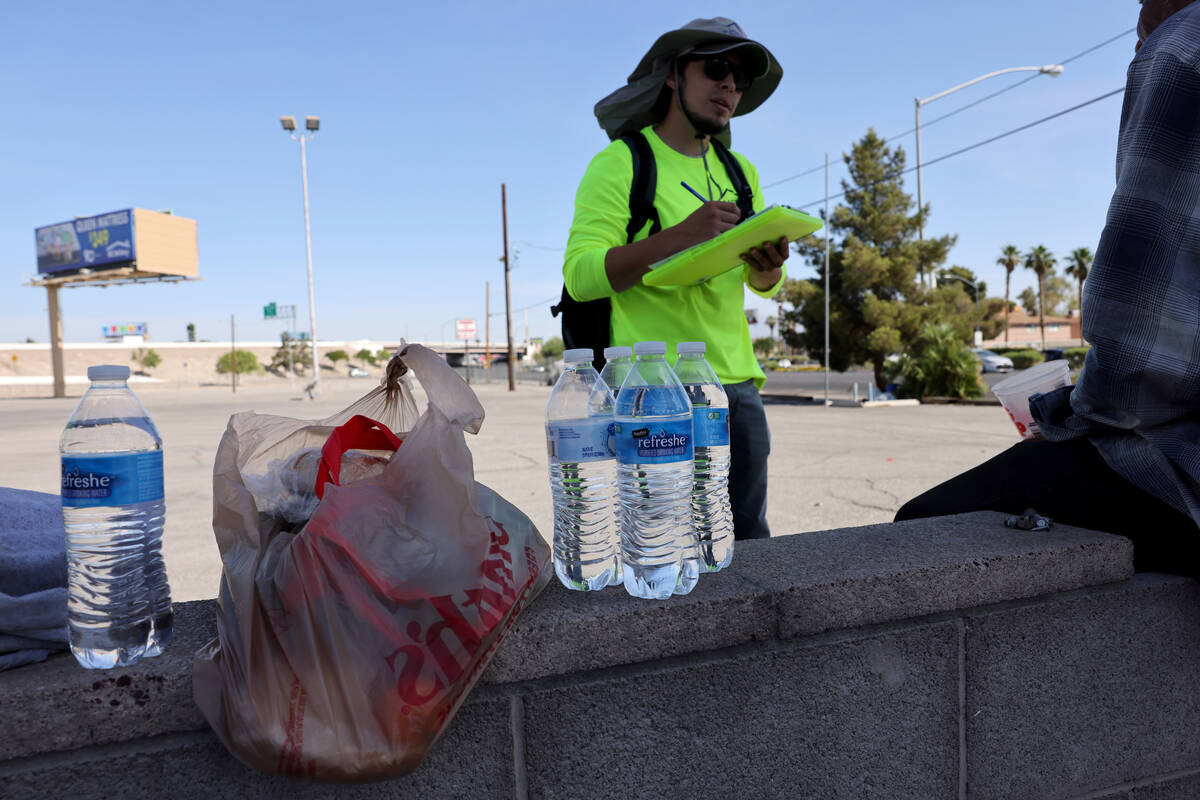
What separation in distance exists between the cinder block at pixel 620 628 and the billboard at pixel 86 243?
54.6 metres

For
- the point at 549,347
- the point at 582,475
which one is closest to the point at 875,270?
the point at 582,475

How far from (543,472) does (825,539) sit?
22.7ft

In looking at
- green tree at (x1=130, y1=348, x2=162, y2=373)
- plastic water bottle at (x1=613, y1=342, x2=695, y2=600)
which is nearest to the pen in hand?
plastic water bottle at (x1=613, y1=342, x2=695, y2=600)

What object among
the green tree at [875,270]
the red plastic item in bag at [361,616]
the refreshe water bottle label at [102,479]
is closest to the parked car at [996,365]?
the green tree at [875,270]

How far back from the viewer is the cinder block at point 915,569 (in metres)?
1.65

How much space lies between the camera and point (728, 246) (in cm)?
197

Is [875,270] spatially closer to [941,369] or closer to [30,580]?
[941,369]

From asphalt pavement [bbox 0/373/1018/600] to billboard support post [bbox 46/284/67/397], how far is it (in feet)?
105

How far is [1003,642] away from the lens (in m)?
1.79

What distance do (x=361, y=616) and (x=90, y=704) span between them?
51 centimetres

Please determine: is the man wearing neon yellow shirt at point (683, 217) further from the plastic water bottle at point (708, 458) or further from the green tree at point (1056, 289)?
the green tree at point (1056, 289)

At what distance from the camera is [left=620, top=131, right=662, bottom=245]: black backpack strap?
227cm

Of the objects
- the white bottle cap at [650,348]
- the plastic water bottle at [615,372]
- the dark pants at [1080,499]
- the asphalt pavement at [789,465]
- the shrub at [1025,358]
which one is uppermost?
the white bottle cap at [650,348]

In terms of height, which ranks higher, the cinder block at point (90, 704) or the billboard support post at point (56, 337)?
the billboard support post at point (56, 337)
